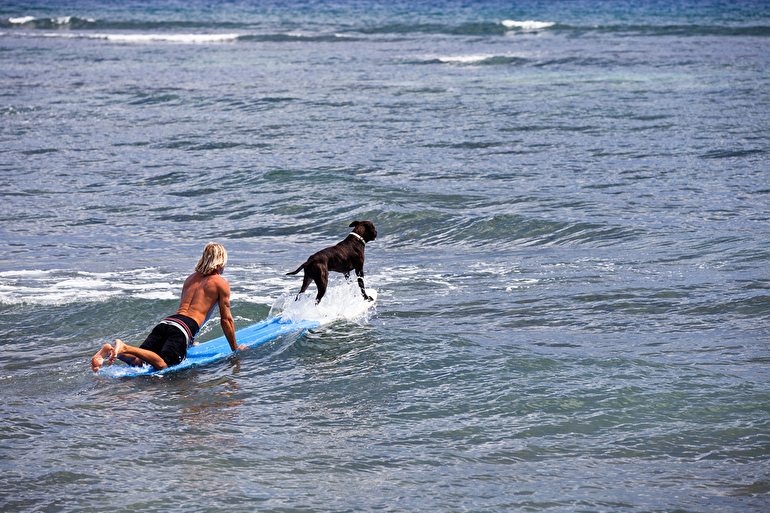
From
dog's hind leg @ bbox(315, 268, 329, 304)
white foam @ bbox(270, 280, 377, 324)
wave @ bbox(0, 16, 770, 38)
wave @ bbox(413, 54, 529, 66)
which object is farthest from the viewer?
wave @ bbox(0, 16, 770, 38)

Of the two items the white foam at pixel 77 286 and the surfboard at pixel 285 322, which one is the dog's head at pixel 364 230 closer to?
the surfboard at pixel 285 322

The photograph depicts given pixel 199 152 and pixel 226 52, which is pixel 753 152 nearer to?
pixel 199 152

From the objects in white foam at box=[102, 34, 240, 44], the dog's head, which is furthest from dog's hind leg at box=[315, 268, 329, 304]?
white foam at box=[102, 34, 240, 44]

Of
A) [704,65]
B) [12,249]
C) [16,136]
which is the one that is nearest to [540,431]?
[12,249]

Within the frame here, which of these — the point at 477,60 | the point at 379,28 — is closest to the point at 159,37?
the point at 379,28

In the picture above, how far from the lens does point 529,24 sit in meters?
50.7

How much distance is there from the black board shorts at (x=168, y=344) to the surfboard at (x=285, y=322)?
173 millimetres

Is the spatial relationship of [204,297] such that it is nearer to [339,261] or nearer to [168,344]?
[168,344]

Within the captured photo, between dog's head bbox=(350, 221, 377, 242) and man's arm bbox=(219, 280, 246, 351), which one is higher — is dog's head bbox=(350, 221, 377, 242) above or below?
above

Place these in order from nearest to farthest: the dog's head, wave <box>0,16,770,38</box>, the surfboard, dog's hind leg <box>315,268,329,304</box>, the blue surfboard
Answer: the blue surfboard < the surfboard < dog's hind leg <box>315,268,329,304</box> < the dog's head < wave <box>0,16,770,38</box>

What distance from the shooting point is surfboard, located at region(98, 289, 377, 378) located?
319 inches

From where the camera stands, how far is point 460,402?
23.1 feet

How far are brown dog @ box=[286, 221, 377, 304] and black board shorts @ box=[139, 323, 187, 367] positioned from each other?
149 centimetres

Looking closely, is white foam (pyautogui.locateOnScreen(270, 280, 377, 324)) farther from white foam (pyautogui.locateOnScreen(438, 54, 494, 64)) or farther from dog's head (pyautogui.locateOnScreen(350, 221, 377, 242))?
white foam (pyautogui.locateOnScreen(438, 54, 494, 64))
